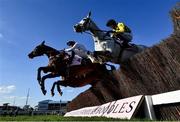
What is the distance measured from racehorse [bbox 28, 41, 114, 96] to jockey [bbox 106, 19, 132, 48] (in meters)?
1.31

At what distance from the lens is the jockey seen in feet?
43.2

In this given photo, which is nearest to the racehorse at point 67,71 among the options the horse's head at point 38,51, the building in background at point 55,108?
the horse's head at point 38,51

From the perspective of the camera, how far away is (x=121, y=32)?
1314cm

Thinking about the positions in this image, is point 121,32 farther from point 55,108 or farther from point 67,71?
point 55,108

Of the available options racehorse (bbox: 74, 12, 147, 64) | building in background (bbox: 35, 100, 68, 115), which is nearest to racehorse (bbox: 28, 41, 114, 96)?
racehorse (bbox: 74, 12, 147, 64)

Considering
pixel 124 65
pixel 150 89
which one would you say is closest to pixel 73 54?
pixel 124 65

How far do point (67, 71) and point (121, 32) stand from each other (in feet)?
9.39

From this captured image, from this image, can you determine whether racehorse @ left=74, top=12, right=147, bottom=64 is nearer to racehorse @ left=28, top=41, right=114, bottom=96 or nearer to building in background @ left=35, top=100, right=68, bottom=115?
racehorse @ left=28, top=41, right=114, bottom=96

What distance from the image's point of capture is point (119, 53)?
517 inches

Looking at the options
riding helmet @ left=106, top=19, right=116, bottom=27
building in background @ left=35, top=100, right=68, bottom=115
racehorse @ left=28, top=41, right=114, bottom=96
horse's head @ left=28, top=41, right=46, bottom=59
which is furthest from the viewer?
building in background @ left=35, top=100, right=68, bottom=115

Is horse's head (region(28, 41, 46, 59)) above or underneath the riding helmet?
underneath

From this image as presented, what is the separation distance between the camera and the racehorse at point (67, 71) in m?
13.8

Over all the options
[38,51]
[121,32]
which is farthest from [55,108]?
[121,32]

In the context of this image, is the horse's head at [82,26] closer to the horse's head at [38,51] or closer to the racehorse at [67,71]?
the racehorse at [67,71]
